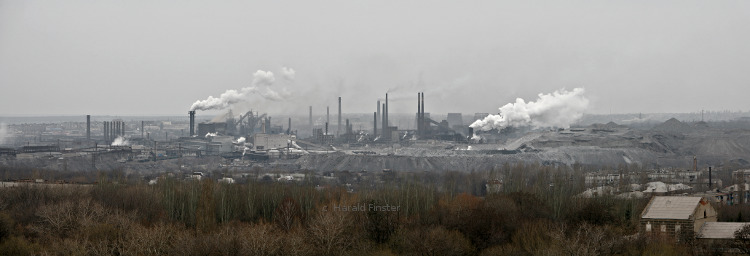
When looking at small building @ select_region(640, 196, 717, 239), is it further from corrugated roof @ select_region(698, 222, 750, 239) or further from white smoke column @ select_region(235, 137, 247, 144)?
white smoke column @ select_region(235, 137, 247, 144)

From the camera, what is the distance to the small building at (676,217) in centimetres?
3506

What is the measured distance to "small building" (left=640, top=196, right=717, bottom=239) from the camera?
35.1 m

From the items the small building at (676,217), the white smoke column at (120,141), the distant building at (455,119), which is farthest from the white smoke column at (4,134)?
the small building at (676,217)

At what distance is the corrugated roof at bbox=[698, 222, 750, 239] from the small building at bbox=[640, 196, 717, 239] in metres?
0.26

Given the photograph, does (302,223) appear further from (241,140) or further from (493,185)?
(241,140)

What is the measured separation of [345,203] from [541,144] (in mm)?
64342

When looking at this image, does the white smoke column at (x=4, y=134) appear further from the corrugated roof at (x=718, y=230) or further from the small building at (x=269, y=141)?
the corrugated roof at (x=718, y=230)

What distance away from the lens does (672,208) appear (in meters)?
36.3

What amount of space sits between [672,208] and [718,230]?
6.21 feet

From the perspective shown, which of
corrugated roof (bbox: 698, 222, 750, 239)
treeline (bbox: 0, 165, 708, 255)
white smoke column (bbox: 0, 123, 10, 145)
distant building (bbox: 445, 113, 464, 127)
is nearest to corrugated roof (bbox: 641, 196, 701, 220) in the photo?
corrugated roof (bbox: 698, 222, 750, 239)

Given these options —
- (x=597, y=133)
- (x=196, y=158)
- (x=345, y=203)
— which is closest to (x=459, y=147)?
(x=597, y=133)

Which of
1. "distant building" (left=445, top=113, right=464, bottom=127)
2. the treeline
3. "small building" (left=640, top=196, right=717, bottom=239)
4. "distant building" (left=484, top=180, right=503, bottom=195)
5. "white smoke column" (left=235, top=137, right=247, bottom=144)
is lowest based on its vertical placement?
"distant building" (left=484, top=180, right=503, bottom=195)

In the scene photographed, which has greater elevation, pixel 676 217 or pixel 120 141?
pixel 120 141

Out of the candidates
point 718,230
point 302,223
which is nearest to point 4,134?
point 302,223
